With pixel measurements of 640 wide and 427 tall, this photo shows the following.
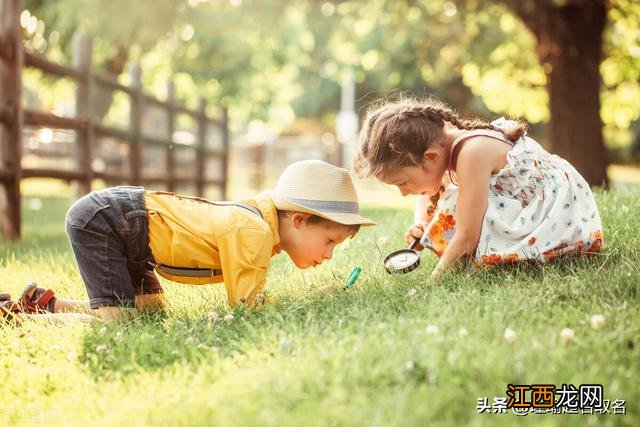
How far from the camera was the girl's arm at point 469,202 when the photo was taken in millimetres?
3482

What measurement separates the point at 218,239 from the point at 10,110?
4.21 metres

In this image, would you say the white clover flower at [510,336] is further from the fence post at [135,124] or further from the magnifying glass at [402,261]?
the fence post at [135,124]

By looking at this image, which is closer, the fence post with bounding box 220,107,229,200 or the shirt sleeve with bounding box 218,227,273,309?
the shirt sleeve with bounding box 218,227,273,309

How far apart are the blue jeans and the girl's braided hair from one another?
3.56 feet

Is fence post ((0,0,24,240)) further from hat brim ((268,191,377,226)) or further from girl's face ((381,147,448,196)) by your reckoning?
girl's face ((381,147,448,196))

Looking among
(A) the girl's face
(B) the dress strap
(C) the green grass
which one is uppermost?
(B) the dress strap

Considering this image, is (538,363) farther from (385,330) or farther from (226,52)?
(226,52)

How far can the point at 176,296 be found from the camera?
153 inches

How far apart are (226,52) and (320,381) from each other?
16.8 m

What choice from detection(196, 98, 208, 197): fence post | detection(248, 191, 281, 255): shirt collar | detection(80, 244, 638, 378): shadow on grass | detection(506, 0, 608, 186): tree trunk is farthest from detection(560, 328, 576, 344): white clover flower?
detection(196, 98, 208, 197): fence post

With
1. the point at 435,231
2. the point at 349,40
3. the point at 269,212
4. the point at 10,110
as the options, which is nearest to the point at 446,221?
the point at 435,231

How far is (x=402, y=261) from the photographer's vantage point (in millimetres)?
3713

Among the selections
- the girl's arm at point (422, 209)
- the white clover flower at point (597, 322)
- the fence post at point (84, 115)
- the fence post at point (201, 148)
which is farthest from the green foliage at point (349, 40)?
the white clover flower at point (597, 322)

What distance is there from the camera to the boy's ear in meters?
3.54
